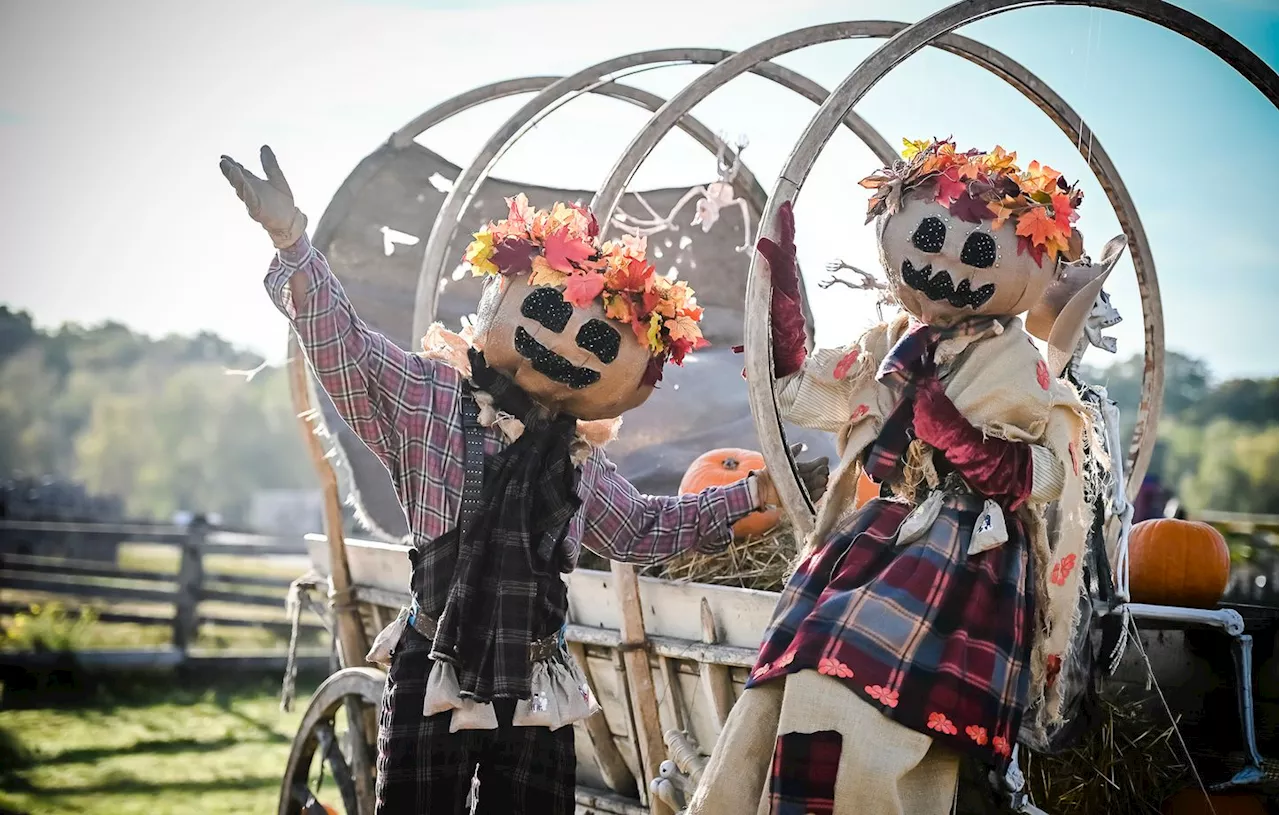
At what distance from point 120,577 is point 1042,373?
408 inches

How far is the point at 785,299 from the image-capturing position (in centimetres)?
273

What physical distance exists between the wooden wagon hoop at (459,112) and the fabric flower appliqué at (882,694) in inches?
109

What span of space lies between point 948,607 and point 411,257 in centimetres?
364

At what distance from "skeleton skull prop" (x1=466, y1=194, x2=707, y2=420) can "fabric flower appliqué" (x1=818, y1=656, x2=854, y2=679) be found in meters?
0.86

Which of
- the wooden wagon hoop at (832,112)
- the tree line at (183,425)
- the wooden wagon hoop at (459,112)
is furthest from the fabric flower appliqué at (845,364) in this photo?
the tree line at (183,425)

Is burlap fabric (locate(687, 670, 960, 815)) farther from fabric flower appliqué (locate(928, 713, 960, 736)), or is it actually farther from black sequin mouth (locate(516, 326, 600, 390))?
black sequin mouth (locate(516, 326, 600, 390))

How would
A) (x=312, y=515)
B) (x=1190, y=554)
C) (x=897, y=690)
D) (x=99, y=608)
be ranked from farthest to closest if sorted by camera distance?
(x=312, y=515) → (x=99, y=608) → (x=1190, y=554) → (x=897, y=690)

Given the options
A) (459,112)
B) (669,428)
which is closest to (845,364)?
(669,428)

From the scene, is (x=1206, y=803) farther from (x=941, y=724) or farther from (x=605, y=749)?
(x=605, y=749)

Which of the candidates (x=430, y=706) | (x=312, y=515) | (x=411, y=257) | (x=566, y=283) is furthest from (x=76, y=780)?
(x=312, y=515)

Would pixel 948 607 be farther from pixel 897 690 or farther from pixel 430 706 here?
pixel 430 706

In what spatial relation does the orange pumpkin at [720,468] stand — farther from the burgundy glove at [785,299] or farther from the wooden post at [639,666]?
the burgundy glove at [785,299]

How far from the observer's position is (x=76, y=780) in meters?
6.83

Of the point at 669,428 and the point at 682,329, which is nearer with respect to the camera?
the point at 682,329
